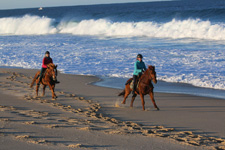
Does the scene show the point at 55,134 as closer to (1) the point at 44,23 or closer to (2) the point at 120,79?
(2) the point at 120,79

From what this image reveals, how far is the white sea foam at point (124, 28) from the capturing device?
4406 cm

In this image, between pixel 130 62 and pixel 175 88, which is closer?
pixel 175 88

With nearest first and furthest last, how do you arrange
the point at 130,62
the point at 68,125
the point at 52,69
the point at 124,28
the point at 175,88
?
the point at 68,125 < the point at 52,69 < the point at 175,88 < the point at 130,62 < the point at 124,28

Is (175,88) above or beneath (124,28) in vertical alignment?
beneath

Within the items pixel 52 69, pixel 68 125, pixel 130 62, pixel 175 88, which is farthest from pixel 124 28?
pixel 68 125

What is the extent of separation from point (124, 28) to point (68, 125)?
155 feet

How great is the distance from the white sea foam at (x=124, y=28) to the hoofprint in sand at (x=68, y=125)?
30.4 meters

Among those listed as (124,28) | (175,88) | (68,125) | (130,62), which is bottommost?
(68,125)

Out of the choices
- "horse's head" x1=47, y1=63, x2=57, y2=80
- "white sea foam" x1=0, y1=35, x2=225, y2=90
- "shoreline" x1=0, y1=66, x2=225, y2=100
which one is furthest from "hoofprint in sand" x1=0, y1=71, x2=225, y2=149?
"white sea foam" x1=0, y1=35, x2=225, y2=90

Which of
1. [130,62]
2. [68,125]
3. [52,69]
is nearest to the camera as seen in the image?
[68,125]

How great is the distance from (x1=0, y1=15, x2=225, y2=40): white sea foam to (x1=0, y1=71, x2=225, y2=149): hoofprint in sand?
30.4 meters

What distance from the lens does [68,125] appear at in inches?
364

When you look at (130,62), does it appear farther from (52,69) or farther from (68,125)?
(68,125)

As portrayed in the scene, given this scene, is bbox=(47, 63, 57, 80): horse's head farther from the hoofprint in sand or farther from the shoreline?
the shoreline
